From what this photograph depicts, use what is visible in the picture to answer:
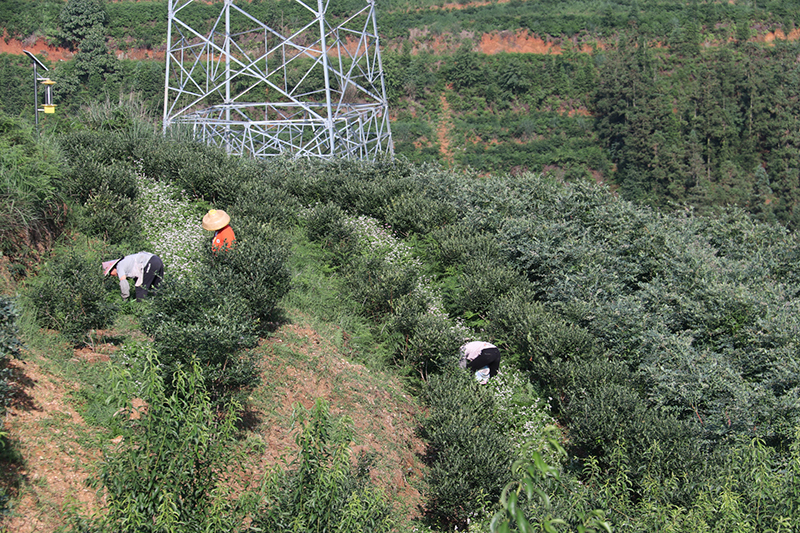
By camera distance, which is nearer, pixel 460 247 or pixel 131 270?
pixel 131 270

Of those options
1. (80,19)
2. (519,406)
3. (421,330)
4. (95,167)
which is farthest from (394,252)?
(80,19)

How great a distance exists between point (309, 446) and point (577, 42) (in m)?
52.9

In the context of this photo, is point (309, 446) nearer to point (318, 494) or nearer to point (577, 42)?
point (318, 494)

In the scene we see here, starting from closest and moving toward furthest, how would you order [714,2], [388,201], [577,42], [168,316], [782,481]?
[782,481] < [168,316] < [388,201] < [577,42] < [714,2]

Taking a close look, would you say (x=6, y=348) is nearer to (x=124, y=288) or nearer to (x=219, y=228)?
(x=124, y=288)

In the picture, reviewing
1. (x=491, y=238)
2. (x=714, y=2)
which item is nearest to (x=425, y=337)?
(x=491, y=238)

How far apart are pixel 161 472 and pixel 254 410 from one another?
279 cm

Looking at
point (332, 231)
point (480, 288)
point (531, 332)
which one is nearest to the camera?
point (531, 332)

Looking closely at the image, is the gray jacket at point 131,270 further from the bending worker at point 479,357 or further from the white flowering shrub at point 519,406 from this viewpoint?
the white flowering shrub at point 519,406

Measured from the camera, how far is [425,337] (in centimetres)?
811

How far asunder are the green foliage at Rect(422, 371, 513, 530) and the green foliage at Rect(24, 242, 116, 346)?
3.77 m

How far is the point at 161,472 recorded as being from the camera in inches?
142

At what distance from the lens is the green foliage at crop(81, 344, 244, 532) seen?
347 cm

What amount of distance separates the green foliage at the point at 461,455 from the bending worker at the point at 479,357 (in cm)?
90
